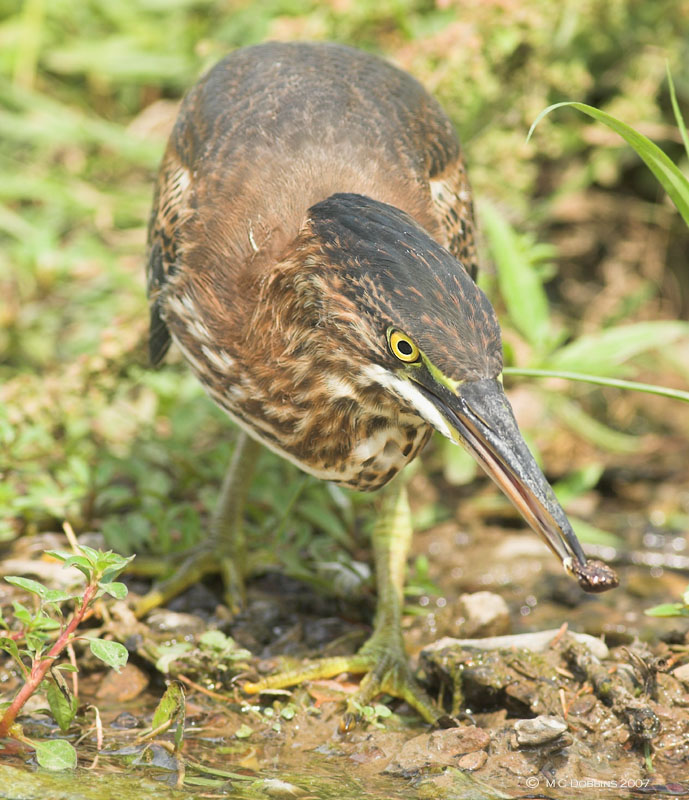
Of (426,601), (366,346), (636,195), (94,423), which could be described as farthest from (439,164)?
(636,195)

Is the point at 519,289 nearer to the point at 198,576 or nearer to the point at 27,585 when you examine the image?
the point at 198,576

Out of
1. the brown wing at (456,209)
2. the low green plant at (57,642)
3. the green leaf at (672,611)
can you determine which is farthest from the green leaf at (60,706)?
the brown wing at (456,209)

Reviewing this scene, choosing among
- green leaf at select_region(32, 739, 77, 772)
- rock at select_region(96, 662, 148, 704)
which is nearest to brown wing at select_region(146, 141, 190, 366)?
rock at select_region(96, 662, 148, 704)

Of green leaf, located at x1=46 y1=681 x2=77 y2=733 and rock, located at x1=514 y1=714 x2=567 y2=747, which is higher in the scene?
green leaf, located at x1=46 y1=681 x2=77 y2=733

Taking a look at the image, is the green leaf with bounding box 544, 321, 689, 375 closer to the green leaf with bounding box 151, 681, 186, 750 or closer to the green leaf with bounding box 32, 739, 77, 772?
the green leaf with bounding box 151, 681, 186, 750

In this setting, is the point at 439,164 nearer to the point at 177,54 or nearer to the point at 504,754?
the point at 504,754
